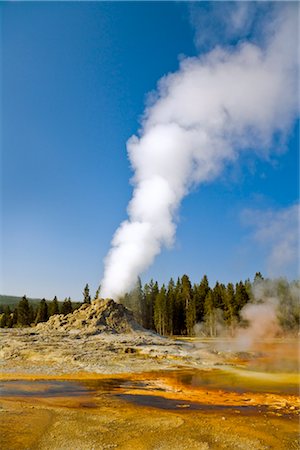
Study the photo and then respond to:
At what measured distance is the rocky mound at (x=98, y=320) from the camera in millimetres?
40281

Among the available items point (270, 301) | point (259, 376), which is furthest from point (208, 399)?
point (270, 301)

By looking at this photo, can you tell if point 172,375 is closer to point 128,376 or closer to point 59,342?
point 128,376

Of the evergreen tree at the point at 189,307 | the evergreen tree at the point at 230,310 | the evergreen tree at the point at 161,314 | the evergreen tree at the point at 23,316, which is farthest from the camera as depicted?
the evergreen tree at the point at 23,316

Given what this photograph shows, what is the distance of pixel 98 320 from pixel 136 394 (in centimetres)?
2391

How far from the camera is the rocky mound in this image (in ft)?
132

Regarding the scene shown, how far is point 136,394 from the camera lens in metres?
18.3

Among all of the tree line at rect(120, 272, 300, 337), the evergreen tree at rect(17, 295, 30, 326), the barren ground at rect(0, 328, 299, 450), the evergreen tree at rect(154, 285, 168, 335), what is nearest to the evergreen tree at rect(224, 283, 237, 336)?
the tree line at rect(120, 272, 300, 337)

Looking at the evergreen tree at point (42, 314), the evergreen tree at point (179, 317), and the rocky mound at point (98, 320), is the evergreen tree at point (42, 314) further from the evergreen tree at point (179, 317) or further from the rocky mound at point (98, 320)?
the rocky mound at point (98, 320)

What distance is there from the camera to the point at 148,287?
92312 millimetres

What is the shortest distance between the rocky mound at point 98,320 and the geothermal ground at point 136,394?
0.55 meters

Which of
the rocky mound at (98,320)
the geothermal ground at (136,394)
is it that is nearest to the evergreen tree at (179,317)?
the rocky mound at (98,320)

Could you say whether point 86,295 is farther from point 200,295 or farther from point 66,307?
point 200,295

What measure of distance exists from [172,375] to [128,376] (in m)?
3.31

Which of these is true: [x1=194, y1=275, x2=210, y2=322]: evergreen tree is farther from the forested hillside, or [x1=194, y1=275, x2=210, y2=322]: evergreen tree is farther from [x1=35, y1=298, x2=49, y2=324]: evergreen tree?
[x1=35, y1=298, x2=49, y2=324]: evergreen tree
